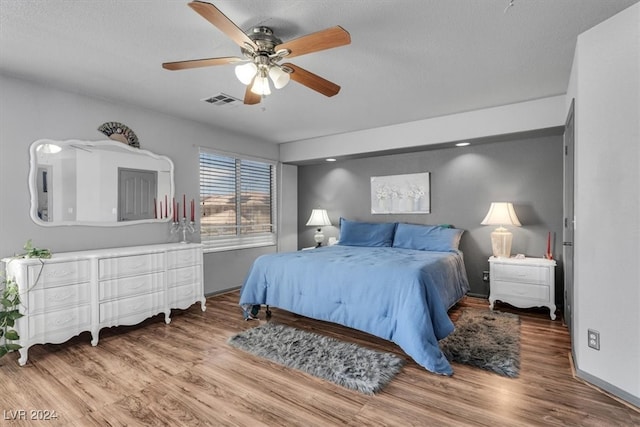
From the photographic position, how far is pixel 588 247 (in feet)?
7.33

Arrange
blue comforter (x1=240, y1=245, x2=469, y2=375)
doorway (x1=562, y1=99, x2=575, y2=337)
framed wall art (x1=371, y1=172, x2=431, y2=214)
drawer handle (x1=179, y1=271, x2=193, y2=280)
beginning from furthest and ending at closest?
framed wall art (x1=371, y1=172, x2=431, y2=214) < drawer handle (x1=179, y1=271, x2=193, y2=280) < doorway (x1=562, y1=99, x2=575, y2=337) < blue comforter (x1=240, y1=245, x2=469, y2=375)

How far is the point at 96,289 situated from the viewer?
3.03 m

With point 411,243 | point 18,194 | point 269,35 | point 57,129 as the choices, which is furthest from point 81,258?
point 411,243

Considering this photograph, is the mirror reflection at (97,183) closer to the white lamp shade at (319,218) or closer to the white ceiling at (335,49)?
the white ceiling at (335,49)

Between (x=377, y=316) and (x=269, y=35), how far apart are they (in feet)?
7.48

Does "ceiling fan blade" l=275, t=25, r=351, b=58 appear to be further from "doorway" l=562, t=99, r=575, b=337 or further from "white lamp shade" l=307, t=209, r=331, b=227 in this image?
"white lamp shade" l=307, t=209, r=331, b=227

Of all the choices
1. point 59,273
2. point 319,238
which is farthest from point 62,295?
point 319,238

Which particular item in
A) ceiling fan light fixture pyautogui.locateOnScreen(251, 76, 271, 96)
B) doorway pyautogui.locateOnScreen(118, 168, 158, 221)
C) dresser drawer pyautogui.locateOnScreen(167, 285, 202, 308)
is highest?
ceiling fan light fixture pyautogui.locateOnScreen(251, 76, 271, 96)

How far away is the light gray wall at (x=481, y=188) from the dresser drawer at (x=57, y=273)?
3.76 m

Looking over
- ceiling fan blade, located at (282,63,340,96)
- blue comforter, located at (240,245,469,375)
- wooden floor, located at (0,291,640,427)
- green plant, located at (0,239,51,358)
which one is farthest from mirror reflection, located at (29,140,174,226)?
ceiling fan blade, located at (282,63,340,96)

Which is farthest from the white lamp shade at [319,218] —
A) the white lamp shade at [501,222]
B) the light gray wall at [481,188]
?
the white lamp shade at [501,222]

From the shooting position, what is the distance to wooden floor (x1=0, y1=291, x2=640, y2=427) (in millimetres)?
1900

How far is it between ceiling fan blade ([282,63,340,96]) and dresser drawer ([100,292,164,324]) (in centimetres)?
264

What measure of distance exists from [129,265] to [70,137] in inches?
55.3
